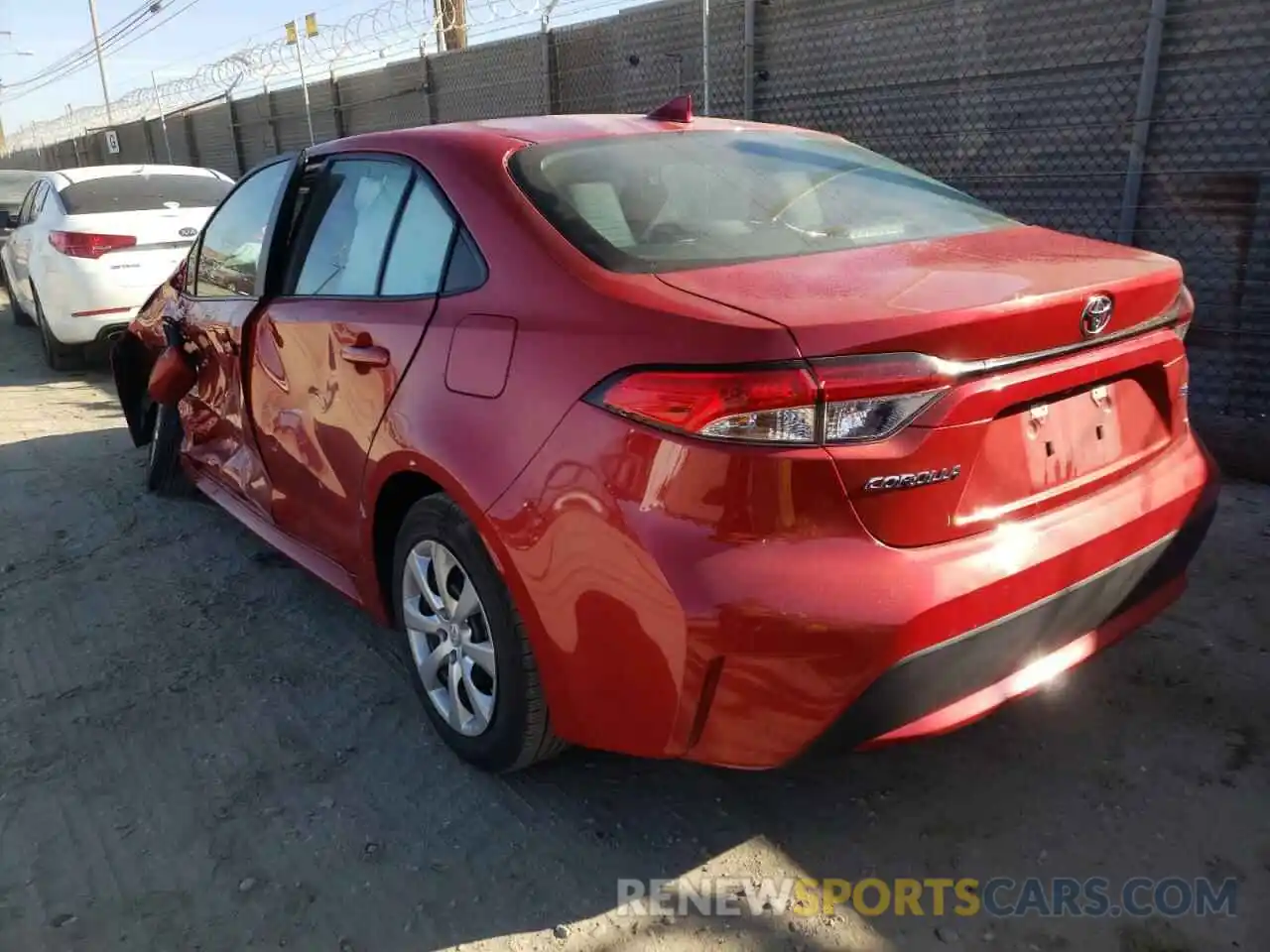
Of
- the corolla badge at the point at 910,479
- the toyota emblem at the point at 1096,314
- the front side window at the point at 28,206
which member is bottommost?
the corolla badge at the point at 910,479

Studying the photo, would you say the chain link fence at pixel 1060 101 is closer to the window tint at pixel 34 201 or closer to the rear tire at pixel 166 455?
the rear tire at pixel 166 455

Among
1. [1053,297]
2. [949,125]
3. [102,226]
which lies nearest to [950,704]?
[1053,297]

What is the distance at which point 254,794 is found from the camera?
261cm

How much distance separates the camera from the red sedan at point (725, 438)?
5.96ft

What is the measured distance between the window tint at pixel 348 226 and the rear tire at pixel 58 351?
578cm

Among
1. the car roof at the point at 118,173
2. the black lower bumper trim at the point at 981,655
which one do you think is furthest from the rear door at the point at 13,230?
the black lower bumper trim at the point at 981,655

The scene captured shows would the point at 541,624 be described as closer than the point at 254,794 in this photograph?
Yes

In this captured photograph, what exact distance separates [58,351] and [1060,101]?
7.54m

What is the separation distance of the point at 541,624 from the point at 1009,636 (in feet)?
3.18

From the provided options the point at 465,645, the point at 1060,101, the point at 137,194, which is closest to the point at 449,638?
the point at 465,645

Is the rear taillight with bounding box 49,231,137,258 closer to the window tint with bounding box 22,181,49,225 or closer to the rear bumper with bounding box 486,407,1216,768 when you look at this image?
the window tint with bounding box 22,181,49,225

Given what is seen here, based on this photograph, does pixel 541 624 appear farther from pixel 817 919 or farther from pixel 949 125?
pixel 949 125

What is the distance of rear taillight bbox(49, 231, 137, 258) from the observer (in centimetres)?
736

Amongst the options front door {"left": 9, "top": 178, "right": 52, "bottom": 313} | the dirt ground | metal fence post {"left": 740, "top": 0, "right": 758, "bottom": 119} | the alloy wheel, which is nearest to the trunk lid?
the dirt ground
